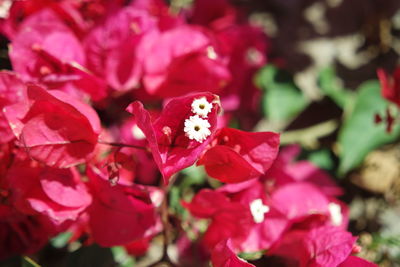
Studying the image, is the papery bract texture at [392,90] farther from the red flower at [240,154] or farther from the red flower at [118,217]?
the red flower at [118,217]

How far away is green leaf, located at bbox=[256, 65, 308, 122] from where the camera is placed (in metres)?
1.26

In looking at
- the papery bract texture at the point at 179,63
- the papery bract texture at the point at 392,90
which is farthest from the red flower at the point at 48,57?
the papery bract texture at the point at 392,90

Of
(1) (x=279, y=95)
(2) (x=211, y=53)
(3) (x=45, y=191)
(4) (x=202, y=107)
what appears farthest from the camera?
(1) (x=279, y=95)

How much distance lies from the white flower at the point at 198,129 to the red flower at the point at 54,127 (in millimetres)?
186

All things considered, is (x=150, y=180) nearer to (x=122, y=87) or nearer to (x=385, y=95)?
(x=122, y=87)

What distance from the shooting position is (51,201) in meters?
0.79

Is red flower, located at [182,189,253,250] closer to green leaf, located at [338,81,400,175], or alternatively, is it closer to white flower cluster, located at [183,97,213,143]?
white flower cluster, located at [183,97,213,143]

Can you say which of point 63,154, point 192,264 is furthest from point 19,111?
point 192,264

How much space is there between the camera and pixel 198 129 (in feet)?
2.24

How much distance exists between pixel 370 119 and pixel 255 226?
0.50 metres

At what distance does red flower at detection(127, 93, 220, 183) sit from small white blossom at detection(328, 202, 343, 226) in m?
0.42

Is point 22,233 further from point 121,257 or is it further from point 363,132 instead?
point 363,132

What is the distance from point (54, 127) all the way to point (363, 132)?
2.55 feet

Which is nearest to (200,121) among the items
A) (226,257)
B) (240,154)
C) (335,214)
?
(240,154)
